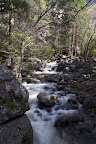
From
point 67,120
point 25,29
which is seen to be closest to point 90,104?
point 67,120

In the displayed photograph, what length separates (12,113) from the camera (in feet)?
8.95

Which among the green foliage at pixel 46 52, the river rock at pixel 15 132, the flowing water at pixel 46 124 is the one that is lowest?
the flowing water at pixel 46 124

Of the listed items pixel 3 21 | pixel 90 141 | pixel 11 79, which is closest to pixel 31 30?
pixel 3 21

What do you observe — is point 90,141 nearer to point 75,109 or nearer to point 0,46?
point 75,109

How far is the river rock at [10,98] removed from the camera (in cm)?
265

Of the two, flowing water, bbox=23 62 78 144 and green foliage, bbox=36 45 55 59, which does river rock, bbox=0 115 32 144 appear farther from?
green foliage, bbox=36 45 55 59

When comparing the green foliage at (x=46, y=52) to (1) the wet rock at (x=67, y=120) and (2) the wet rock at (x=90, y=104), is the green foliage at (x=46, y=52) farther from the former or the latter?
(1) the wet rock at (x=67, y=120)

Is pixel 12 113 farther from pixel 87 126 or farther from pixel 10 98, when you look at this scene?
pixel 87 126

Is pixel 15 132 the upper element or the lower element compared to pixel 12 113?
lower

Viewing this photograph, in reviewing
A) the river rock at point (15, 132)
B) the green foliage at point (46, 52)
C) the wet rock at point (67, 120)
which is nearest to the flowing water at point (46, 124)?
the wet rock at point (67, 120)

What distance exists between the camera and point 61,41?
25219 mm

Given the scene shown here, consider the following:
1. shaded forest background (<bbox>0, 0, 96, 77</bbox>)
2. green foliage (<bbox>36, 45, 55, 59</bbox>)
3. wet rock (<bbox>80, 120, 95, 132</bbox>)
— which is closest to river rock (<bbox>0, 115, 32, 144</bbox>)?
wet rock (<bbox>80, 120, 95, 132</bbox>)

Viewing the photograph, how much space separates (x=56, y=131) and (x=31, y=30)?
20.2 feet

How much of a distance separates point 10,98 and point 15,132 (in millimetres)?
827
